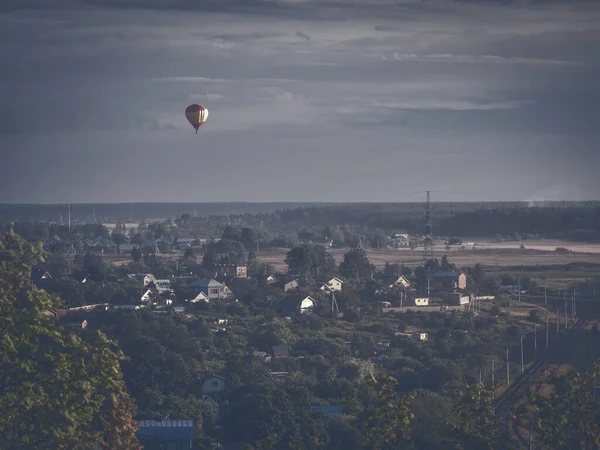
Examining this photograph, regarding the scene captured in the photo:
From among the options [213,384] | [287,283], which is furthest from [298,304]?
[213,384]

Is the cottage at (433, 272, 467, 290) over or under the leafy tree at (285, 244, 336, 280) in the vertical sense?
under

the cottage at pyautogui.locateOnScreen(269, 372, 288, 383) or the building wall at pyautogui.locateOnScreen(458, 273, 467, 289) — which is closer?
the cottage at pyautogui.locateOnScreen(269, 372, 288, 383)

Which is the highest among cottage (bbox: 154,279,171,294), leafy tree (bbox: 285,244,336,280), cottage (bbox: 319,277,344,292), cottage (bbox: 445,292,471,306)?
leafy tree (bbox: 285,244,336,280)

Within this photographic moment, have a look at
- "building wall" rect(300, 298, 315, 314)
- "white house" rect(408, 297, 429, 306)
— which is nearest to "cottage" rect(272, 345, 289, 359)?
"building wall" rect(300, 298, 315, 314)

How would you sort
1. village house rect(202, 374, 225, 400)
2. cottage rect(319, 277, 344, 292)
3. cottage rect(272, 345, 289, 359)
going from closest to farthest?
village house rect(202, 374, 225, 400), cottage rect(272, 345, 289, 359), cottage rect(319, 277, 344, 292)

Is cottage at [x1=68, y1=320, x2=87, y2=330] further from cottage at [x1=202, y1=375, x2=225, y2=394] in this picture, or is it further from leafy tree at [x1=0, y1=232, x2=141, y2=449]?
leafy tree at [x1=0, y1=232, x2=141, y2=449]

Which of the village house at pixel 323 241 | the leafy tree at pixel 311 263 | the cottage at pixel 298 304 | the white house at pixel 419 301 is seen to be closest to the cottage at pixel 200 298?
the cottage at pixel 298 304
